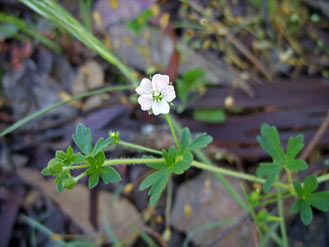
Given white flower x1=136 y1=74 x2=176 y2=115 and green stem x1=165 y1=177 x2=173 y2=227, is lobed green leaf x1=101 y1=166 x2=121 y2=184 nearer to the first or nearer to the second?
white flower x1=136 y1=74 x2=176 y2=115

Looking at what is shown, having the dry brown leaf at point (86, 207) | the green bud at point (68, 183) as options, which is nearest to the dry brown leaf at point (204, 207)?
the dry brown leaf at point (86, 207)

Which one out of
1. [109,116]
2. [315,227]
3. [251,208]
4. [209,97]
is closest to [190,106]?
[209,97]

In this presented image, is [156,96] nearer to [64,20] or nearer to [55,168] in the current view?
[55,168]

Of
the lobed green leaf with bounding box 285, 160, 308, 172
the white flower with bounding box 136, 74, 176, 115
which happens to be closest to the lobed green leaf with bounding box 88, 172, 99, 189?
the white flower with bounding box 136, 74, 176, 115

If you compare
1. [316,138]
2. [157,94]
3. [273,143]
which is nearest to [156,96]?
[157,94]

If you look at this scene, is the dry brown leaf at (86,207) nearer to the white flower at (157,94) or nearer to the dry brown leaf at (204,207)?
the dry brown leaf at (204,207)

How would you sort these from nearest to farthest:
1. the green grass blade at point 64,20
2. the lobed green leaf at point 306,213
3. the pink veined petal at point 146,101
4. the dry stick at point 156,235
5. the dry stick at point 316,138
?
the pink veined petal at point 146,101, the lobed green leaf at point 306,213, the green grass blade at point 64,20, the dry stick at point 316,138, the dry stick at point 156,235

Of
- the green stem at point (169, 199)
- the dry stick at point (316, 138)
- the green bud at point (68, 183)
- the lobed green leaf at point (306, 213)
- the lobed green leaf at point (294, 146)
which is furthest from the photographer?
the green stem at point (169, 199)
